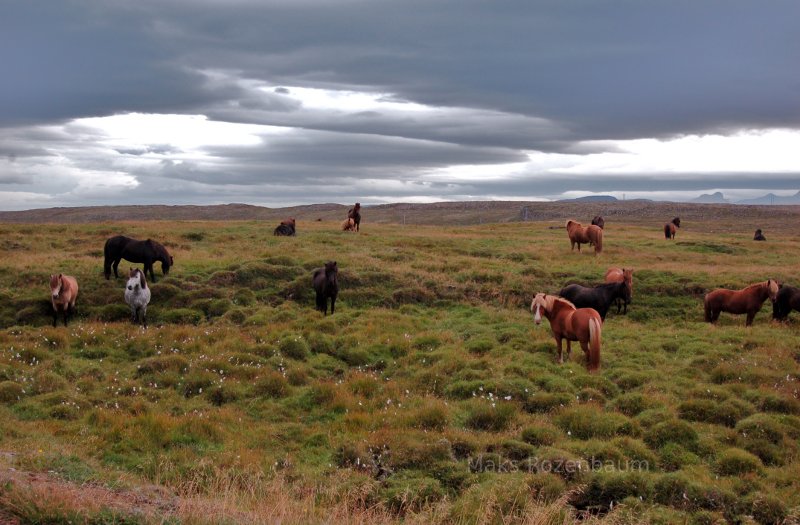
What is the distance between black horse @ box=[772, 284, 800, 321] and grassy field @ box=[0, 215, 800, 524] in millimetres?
553

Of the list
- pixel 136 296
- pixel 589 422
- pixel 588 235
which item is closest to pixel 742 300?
pixel 589 422

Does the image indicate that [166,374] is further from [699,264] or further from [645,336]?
[699,264]

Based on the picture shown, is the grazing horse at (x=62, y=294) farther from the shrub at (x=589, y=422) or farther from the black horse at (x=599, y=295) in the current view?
the black horse at (x=599, y=295)

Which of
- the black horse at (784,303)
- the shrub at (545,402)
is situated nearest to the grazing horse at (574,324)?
the shrub at (545,402)

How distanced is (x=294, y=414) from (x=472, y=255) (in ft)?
59.2

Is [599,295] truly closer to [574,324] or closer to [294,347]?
[574,324]

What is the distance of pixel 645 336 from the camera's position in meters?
16.4

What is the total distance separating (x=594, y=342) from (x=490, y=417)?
3.49 meters

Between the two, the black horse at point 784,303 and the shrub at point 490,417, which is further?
the black horse at point 784,303

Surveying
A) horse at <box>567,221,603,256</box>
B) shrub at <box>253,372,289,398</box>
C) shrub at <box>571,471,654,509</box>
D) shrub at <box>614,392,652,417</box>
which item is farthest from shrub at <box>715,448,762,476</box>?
horse at <box>567,221,603,256</box>

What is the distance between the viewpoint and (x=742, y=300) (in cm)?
1802

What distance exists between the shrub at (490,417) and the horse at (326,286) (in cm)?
780

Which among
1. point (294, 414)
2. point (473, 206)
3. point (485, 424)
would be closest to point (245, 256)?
point (294, 414)

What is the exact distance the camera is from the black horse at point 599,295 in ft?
59.2
